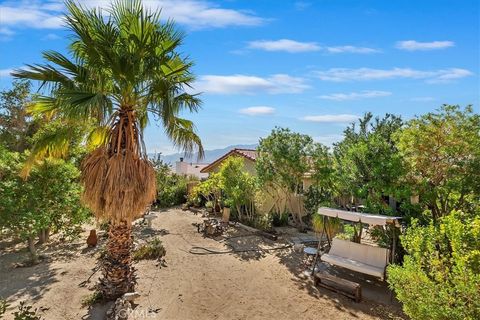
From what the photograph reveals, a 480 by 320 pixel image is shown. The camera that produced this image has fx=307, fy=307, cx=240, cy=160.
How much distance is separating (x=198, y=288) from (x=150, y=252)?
3866 mm

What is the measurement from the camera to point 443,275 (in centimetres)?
514

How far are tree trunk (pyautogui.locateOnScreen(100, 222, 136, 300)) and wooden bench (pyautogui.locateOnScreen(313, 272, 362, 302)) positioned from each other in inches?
247

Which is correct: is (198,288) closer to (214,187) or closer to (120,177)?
(120,177)

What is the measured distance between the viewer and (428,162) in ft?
33.2

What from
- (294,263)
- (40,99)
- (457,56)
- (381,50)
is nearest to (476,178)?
(457,56)

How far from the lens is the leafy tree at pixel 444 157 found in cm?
950

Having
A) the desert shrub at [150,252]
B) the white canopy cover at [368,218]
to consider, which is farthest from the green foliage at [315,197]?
the desert shrub at [150,252]

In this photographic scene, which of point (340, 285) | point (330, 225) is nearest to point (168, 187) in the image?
point (330, 225)

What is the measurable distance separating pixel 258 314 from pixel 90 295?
521 centimetres

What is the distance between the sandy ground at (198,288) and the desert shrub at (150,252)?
0.40 meters

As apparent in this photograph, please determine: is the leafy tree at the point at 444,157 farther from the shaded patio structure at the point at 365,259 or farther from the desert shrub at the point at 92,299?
the desert shrub at the point at 92,299

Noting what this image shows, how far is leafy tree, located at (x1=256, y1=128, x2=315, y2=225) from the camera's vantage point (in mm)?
16703

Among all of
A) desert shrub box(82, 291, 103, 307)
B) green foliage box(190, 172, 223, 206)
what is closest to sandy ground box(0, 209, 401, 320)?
desert shrub box(82, 291, 103, 307)

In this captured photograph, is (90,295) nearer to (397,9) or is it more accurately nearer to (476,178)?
(476,178)
